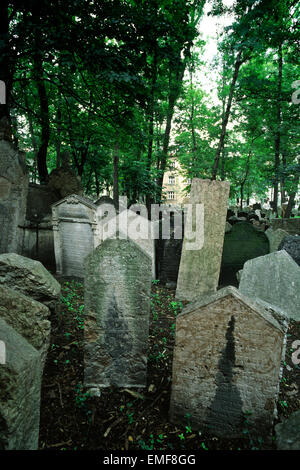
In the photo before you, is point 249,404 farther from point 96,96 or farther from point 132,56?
point 96,96

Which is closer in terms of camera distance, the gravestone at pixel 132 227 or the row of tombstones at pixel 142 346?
the row of tombstones at pixel 142 346

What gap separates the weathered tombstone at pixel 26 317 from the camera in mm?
2488

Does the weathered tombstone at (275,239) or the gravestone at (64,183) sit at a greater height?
the gravestone at (64,183)

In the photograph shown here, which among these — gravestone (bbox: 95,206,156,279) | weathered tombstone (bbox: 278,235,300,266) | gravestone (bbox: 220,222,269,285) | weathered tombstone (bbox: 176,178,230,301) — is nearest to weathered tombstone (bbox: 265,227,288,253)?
gravestone (bbox: 220,222,269,285)

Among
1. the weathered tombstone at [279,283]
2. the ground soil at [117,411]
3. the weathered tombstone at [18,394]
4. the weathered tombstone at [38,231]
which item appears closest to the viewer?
the weathered tombstone at [18,394]

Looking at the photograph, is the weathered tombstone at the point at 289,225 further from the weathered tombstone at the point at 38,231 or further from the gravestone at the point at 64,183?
the weathered tombstone at the point at 38,231

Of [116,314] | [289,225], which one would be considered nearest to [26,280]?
[116,314]

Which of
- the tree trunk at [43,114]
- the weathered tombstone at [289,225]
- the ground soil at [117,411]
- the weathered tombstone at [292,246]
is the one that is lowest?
the ground soil at [117,411]

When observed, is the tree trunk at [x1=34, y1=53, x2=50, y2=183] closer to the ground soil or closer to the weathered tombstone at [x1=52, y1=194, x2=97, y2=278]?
the weathered tombstone at [x1=52, y1=194, x2=97, y2=278]

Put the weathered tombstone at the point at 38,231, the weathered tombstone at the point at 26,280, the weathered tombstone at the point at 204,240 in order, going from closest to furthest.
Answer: the weathered tombstone at the point at 26,280 → the weathered tombstone at the point at 204,240 → the weathered tombstone at the point at 38,231

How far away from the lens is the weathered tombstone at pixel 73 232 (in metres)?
5.92

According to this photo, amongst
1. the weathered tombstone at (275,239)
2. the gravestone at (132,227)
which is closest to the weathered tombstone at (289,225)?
the weathered tombstone at (275,239)

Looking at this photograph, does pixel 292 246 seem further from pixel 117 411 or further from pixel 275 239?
pixel 117 411

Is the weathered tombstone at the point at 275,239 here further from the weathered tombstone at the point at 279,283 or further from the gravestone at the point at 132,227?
the gravestone at the point at 132,227
